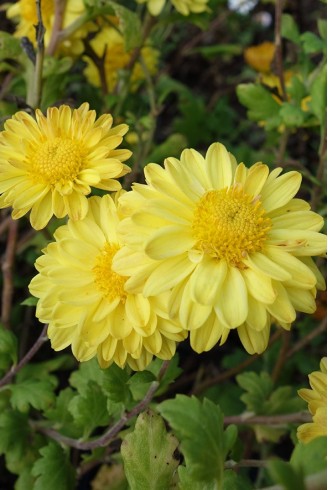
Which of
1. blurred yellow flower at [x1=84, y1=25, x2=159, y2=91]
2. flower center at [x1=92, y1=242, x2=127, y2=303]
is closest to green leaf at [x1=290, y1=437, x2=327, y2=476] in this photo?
flower center at [x1=92, y1=242, x2=127, y2=303]

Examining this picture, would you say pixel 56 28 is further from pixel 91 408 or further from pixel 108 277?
pixel 91 408

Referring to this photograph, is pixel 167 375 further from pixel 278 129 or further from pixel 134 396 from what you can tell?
pixel 278 129

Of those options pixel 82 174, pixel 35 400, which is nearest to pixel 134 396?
pixel 35 400

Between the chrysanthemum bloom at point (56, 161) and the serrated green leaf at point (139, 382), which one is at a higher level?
the chrysanthemum bloom at point (56, 161)

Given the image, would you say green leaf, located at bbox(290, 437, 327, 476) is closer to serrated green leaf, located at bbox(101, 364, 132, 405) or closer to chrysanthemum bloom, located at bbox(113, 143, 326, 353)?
chrysanthemum bloom, located at bbox(113, 143, 326, 353)

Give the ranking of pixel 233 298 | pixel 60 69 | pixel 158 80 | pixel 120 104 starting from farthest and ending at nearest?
pixel 158 80
pixel 120 104
pixel 60 69
pixel 233 298

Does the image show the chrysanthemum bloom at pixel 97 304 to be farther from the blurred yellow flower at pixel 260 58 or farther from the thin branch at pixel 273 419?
the blurred yellow flower at pixel 260 58

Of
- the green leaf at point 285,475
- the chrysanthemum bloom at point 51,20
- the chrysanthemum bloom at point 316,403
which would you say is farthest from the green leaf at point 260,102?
the green leaf at point 285,475
